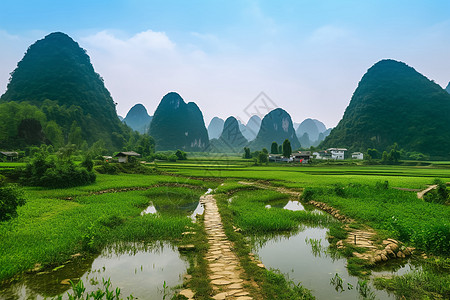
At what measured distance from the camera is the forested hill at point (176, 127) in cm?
11086

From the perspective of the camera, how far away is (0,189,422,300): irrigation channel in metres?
3.97

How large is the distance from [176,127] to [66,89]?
50.3 m

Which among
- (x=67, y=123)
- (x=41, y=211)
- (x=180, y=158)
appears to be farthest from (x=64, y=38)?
(x=41, y=211)

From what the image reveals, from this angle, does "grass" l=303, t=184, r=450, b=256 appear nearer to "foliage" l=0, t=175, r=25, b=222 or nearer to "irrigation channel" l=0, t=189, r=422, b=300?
"irrigation channel" l=0, t=189, r=422, b=300

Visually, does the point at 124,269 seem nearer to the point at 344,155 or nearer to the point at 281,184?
the point at 281,184

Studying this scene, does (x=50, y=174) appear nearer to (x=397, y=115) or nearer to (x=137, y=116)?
(x=397, y=115)

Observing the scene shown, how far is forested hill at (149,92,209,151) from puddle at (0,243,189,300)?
105 meters

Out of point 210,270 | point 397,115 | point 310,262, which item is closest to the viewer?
point 210,270

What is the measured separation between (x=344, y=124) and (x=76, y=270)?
96.9 meters

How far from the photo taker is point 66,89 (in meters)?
71.8

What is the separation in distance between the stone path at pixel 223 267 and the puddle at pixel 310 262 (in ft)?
2.75

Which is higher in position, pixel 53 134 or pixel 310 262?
pixel 53 134

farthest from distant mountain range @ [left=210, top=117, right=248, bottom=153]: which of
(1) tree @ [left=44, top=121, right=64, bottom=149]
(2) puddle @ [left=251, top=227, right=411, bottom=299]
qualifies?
(1) tree @ [left=44, top=121, right=64, bottom=149]

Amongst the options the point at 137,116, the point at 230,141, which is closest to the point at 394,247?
the point at 230,141
